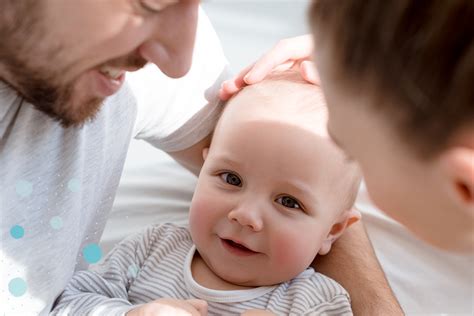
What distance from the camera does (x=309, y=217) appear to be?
1.13 meters

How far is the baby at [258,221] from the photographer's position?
1.10 metres

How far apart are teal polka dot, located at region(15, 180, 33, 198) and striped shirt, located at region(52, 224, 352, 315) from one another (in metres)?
0.16

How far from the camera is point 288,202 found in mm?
1125

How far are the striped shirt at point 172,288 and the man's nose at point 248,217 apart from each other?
0.11 metres

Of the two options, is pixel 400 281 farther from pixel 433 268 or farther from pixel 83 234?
pixel 83 234

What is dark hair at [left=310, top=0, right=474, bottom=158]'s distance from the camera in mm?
578

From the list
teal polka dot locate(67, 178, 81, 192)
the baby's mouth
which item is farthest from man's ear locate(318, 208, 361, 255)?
teal polka dot locate(67, 178, 81, 192)

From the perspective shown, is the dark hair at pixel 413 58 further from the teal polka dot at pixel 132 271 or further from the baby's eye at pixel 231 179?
the teal polka dot at pixel 132 271

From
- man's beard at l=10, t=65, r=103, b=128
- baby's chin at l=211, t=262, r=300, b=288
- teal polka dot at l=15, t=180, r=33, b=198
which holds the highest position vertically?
man's beard at l=10, t=65, r=103, b=128

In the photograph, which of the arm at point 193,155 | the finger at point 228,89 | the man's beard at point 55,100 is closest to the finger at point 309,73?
the finger at point 228,89

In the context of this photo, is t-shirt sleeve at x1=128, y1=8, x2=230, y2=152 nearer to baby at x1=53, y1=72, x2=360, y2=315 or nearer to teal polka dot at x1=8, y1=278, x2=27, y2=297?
baby at x1=53, y1=72, x2=360, y2=315

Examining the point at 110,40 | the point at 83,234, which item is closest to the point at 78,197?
the point at 83,234

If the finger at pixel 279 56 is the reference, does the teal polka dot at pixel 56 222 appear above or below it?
below

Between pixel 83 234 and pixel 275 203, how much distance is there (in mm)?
282
